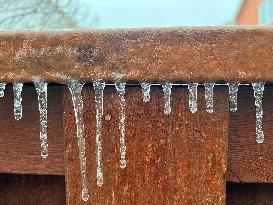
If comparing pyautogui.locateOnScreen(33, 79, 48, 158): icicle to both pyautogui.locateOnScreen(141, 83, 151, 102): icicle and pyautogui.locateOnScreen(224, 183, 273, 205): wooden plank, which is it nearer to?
pyautogui.locateOnScreen(141, 83, 151, 102): icicle

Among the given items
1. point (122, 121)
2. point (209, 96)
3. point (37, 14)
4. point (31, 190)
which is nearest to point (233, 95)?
point (209, 96)

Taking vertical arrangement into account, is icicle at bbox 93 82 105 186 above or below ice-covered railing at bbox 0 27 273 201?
below

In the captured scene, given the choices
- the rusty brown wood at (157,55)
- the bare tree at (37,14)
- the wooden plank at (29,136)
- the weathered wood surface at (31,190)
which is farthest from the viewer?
the bare tree at (37,14)

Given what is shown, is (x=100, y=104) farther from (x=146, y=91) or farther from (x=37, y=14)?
(x=37, y=14)

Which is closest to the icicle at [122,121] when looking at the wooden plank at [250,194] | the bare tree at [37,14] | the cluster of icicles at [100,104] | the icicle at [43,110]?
the cluster of icicles at [100,104]

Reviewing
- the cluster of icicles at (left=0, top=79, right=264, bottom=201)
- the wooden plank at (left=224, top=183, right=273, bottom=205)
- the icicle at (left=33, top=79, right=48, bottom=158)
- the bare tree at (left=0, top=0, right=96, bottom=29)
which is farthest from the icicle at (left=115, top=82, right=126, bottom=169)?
the bare tree at (left=0, top=0, right=96, bottom=29)

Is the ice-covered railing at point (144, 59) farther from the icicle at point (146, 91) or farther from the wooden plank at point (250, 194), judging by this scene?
the wooden plank at point (250, 194)
